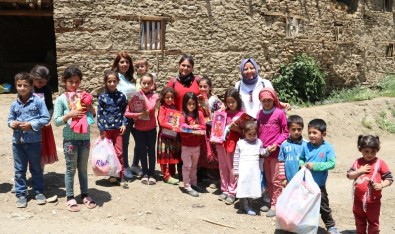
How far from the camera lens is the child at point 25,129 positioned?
13.8 feet

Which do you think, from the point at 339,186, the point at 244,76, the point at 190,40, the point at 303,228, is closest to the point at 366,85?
the point at 190,40

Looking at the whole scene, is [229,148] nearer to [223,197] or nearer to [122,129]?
[223,197]

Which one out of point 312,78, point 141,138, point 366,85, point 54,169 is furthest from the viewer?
point 366,85

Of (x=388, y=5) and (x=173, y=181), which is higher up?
(x=388, y=5)

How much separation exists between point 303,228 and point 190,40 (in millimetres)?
6514

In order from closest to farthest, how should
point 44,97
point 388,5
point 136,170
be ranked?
point 44,97, point 136,170, point 388,5

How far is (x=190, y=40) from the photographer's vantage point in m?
9.46

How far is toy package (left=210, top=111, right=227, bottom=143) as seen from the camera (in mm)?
4797

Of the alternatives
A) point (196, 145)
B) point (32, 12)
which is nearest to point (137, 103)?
point (196, 145)

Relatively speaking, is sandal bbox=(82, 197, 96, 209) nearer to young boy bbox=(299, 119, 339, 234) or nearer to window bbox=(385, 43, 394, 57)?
young boy bbox=(299, 119, 339, 234)

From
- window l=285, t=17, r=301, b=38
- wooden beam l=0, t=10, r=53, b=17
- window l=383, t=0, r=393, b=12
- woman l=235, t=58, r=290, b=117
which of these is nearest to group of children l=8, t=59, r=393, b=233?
woman l=235, t=58, r=290, b=117

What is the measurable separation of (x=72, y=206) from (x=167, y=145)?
56.8 inches

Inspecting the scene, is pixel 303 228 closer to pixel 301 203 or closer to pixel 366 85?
pixel 301 203

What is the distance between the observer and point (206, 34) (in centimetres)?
959
